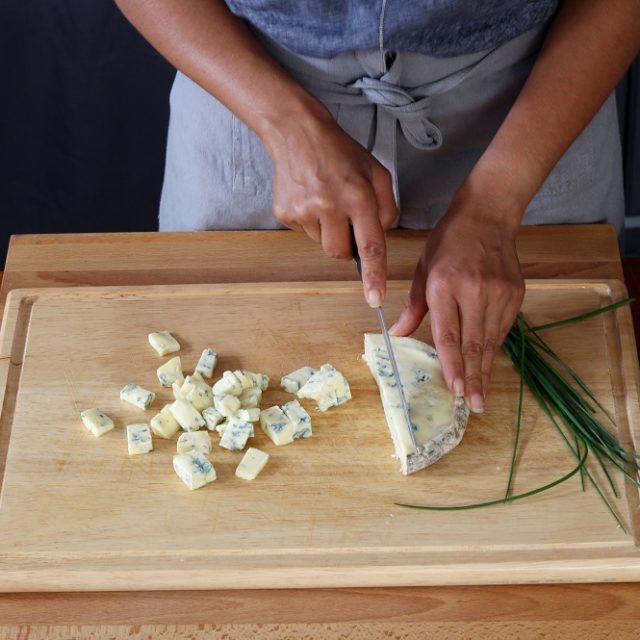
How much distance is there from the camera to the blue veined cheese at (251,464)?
1.74m

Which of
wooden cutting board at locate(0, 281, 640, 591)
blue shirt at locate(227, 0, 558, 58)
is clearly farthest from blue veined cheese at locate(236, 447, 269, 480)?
blue shirt at locate(227, 0, 558, 58)

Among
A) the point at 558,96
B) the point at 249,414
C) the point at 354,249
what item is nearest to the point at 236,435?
the point at 249,414

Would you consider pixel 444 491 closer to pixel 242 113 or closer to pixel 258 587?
pixel 258 587

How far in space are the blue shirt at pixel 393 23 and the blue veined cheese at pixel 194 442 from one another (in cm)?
75

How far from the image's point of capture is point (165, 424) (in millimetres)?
1809

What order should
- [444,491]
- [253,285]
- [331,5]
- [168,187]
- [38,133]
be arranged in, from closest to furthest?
[444,491], [331,5], [253,285], [168,187], [38,133]

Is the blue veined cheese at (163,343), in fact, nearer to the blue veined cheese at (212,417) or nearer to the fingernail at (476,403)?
the blue veined cheese at (212,417)

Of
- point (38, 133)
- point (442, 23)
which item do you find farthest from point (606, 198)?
point (38, 133)

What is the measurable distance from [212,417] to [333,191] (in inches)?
17.6

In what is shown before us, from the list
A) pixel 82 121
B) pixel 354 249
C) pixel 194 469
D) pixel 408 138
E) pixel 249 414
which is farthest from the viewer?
pixel 82 121

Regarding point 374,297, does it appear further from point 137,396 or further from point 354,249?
point 137,396

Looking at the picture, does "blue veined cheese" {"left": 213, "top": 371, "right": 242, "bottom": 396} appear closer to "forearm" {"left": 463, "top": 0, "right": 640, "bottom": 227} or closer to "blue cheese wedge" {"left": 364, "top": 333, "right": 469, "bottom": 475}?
"blue cheese wedge" {"left": 364, "top": 333, "right": 469, "bottom": 475}

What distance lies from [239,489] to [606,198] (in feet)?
3.54

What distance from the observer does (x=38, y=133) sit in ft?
11.2
